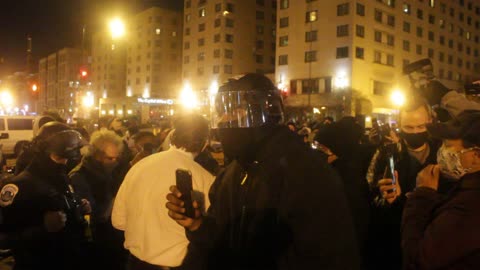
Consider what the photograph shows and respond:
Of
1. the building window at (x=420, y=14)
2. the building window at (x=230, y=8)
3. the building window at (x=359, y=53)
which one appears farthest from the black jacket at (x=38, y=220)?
the building window at (x=230, y=8)

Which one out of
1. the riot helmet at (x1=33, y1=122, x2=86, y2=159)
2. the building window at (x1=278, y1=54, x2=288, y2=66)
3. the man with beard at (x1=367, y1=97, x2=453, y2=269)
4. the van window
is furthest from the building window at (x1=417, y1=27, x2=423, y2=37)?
the riot helmet at (x1=33, y1=122, x2=86, y2=159)

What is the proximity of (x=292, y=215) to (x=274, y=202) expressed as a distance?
10cm

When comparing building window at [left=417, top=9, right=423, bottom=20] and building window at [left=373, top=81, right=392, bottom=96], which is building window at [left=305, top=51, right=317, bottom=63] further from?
building window at [left=417, top=9, right=423, bottom=20]

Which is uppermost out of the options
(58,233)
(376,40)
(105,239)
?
(376,40)

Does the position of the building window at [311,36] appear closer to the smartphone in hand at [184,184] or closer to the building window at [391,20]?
the building window at [391,20]

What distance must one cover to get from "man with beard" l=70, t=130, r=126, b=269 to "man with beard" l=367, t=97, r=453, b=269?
2636mm

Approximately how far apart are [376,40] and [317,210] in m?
52.6

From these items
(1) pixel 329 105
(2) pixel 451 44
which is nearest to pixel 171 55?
(1) pixel 329 105

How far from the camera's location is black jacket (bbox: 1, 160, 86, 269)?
3.18 metres

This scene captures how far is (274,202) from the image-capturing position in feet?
6.12

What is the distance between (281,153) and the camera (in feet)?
6.32

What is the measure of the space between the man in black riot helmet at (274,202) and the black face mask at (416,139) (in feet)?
6.89

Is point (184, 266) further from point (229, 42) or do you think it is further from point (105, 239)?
point (229, 42)

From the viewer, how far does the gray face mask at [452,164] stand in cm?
230
